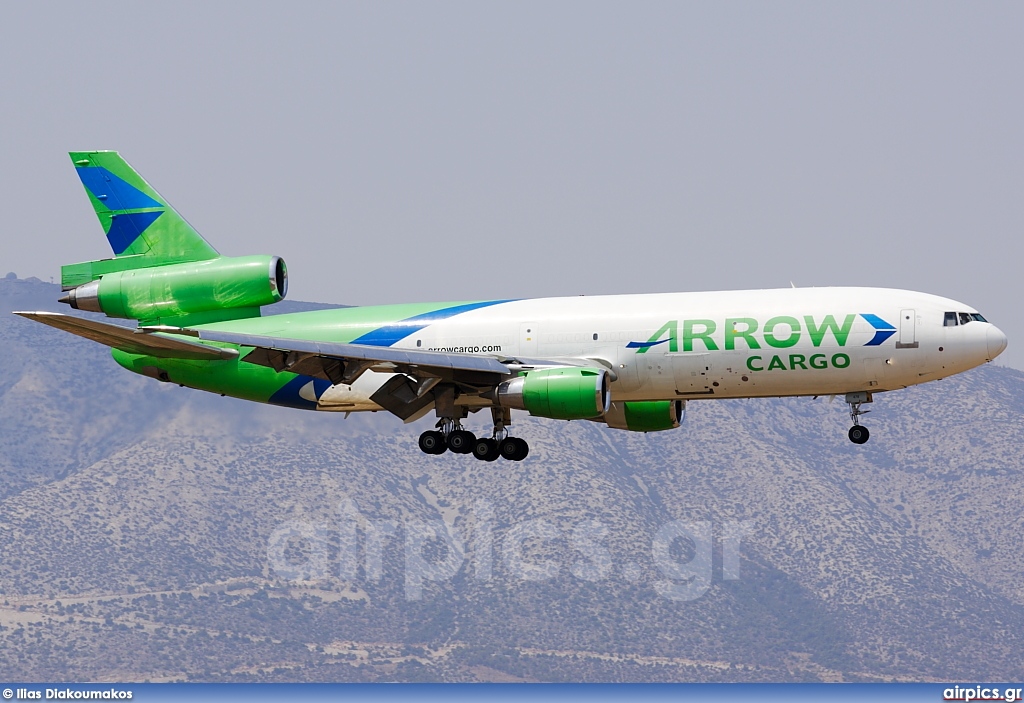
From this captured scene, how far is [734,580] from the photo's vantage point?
197 metres

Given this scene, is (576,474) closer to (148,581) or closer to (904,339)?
(148,581)

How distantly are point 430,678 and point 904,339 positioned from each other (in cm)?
13520

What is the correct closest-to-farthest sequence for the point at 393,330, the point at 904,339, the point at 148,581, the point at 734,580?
the point at 904,339
the point at 393,330
the point at 148,581
the point at 734,580

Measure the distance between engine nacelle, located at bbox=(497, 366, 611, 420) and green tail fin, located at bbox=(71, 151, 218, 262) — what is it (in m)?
16.1

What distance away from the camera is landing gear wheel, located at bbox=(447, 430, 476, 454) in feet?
194

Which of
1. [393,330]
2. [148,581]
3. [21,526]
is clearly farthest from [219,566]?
[393,330]

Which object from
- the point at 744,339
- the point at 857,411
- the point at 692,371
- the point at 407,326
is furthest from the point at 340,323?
the point at 857,411

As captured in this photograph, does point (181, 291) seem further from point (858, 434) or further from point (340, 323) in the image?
point (858, 434)

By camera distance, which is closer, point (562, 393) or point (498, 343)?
point (562, 393)

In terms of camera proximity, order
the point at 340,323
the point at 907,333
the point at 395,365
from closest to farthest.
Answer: the point at 907,333 < the point at 395,365 < the point at 340,323

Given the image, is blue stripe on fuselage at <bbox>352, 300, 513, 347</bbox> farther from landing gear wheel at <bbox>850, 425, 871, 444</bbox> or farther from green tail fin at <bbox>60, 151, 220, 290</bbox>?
landing gear wheel at <bbox>850, 425, 871, 444</bbox>

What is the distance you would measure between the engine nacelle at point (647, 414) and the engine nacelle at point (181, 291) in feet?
44.5

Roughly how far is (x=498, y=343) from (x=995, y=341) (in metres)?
17.1

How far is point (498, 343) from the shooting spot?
59031 mm
